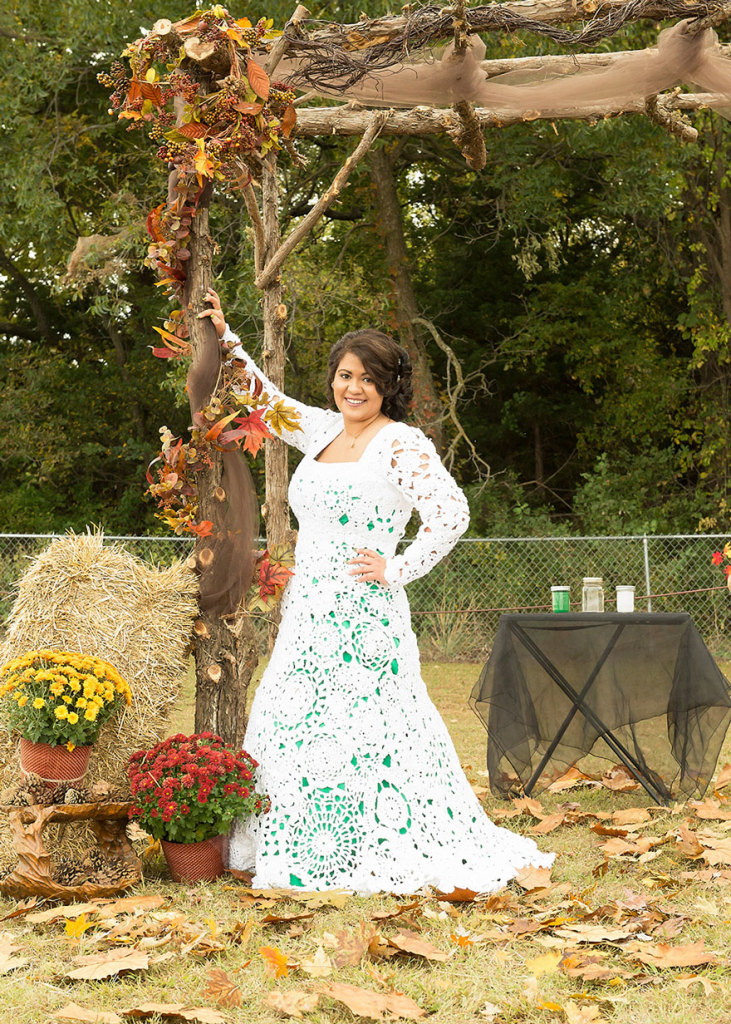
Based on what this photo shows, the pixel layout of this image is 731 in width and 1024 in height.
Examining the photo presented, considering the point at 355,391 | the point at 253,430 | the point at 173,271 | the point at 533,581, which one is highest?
the point at 173,271

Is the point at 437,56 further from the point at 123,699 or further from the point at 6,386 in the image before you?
the point at 6,386

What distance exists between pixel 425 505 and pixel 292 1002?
1708 mm

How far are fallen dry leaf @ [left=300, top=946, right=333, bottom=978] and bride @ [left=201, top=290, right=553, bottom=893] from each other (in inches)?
25.7

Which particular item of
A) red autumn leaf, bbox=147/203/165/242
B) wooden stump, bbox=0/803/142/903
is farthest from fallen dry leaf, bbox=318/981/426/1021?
red autumn leaf, bbox=147/203/165/242

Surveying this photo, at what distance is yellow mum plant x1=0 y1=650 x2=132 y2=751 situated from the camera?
11.0 ft

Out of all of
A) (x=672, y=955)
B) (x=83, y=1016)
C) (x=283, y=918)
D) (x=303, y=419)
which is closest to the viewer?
(x=83, y=1016)

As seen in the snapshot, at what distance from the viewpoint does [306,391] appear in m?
13.1

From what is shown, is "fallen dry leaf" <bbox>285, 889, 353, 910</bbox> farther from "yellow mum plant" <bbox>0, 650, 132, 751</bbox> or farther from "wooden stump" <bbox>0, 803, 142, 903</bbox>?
"yellow mum plant" <bbox>0, 650, 132, 751</bbox>

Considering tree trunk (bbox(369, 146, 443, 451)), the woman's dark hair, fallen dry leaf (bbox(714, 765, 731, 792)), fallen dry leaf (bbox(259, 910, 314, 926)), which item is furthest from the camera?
tree trunk (bbox(369, 146, 443, 451))

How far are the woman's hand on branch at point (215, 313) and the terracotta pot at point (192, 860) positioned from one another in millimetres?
1856

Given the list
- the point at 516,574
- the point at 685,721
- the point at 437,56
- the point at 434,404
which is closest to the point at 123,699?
the point at 685,721

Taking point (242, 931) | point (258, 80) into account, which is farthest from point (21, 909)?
point (258, 80)

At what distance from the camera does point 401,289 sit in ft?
40.6

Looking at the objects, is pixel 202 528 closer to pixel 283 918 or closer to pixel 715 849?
pixel 283 918
